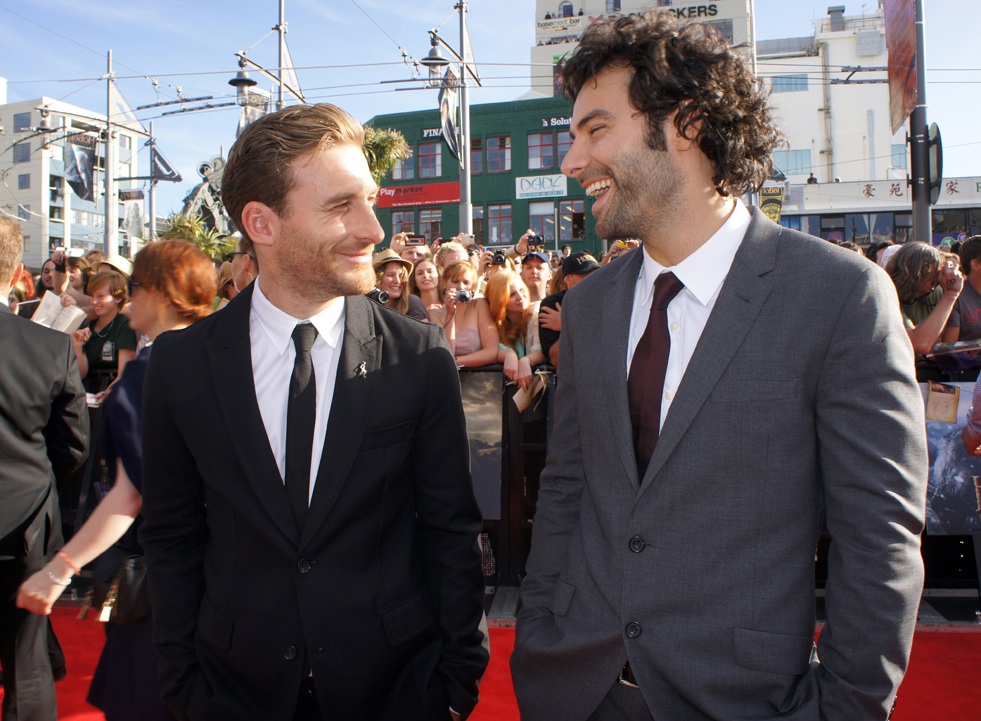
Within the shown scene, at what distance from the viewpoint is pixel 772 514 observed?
1.66m

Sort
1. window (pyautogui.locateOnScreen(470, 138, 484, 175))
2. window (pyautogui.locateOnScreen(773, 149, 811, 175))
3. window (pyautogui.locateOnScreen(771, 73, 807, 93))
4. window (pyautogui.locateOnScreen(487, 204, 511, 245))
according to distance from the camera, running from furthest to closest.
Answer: window (pyautogui.locateOnScreen(771, 73, 807, 93)), window (pyautogui.locateOnScreen(773, 149, 811, 175)), window (pyautogui.locateOnScreen(470, 138, 484, 175)), window (pyautogui.locateOnScreen(487, 204, 511, 245))

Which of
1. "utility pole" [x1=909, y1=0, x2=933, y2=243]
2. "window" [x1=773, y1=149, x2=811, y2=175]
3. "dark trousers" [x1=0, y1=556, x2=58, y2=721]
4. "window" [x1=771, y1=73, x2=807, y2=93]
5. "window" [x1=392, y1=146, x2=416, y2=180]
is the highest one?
"window" [x1=771, y1=73, x2=807, y2=93]

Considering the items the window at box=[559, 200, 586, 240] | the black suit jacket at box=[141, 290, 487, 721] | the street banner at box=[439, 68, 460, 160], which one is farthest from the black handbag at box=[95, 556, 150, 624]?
the window at box=[559, 200, 586, 240]

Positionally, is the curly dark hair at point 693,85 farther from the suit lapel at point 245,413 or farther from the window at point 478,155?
the window at point 478,155

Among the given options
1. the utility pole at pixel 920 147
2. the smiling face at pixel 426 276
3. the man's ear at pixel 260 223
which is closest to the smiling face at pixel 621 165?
the man's ear at pixel 260 223

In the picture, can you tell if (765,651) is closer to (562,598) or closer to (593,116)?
(562,598)

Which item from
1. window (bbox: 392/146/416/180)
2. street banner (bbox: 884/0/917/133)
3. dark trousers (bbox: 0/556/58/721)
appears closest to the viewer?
dark trousers (bbox: 0/556/58/721)

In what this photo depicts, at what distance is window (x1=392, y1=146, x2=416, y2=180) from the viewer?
4216cm

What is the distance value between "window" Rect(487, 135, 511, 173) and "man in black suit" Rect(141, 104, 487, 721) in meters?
39.5

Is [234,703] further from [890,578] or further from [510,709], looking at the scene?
[510,709]

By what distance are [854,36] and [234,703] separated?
70.2 m

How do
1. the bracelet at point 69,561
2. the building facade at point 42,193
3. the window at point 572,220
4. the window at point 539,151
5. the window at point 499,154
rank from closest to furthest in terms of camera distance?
1. the bracelet at point 69,561
2. the window at point 572,220
3. the window at point 539,151
4. the window at point 499,154
5. the building facade at point 42,193

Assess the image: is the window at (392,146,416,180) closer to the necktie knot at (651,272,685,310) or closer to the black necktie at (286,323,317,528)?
the black necktie at (286,323,317,528)

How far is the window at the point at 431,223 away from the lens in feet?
136
